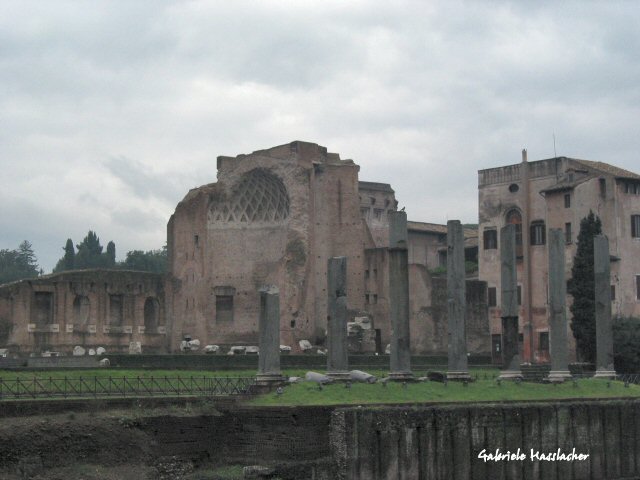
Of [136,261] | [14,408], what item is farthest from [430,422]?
[136,261]

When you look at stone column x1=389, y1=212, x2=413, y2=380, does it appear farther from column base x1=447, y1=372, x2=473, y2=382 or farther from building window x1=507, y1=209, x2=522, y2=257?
building window x1=507, y1=209, x2=522, y2=257

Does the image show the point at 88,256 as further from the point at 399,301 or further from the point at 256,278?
the point at 399,301

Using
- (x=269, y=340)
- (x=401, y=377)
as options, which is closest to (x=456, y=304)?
(x=401, y=377)

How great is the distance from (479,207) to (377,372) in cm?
2102

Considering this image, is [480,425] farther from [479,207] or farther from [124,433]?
[479,207]

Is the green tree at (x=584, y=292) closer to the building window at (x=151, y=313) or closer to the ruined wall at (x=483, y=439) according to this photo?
the ruined wall at (x=483, y=439)

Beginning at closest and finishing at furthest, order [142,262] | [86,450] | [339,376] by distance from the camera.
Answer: [86,450] < [339,376] < [142,262]

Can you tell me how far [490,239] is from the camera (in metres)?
62.2

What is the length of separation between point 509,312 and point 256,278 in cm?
2213

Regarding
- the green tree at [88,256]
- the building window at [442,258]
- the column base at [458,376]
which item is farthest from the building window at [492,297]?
the green tree at [88,256]

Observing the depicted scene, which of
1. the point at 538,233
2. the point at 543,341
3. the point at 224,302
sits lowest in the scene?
the point at 543,341

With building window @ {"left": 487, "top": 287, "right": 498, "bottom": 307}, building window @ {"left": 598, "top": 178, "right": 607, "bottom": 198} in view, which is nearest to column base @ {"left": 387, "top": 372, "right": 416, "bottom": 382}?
building window @ {"left": 598, "top": 178, "right": 607, "bottom": 198}

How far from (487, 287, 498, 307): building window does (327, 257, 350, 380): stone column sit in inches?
1141

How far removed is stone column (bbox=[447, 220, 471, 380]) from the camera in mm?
36125
